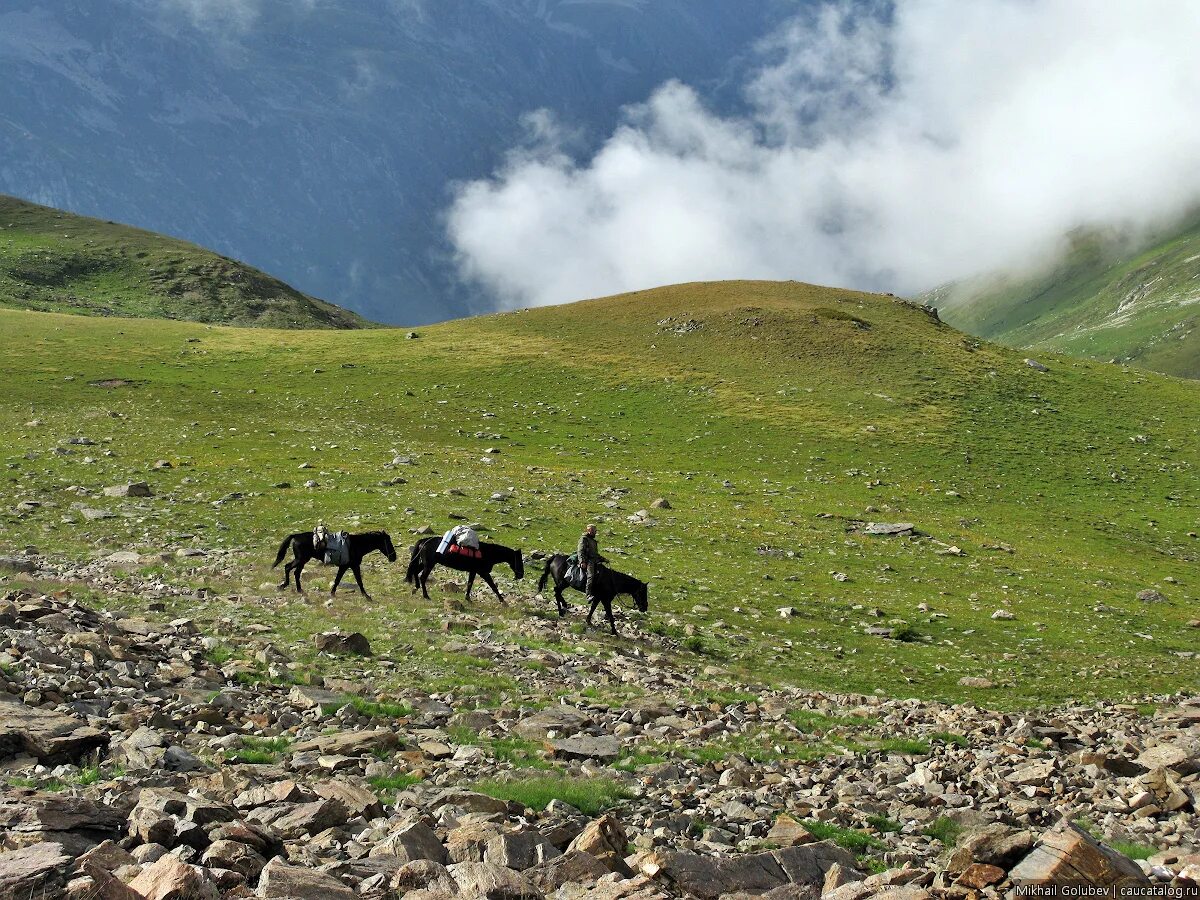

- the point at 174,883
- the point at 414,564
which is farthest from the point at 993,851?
the point at 414,564

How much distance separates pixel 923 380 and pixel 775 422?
17740mm

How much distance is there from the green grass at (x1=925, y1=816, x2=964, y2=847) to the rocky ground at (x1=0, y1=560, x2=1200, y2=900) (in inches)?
1.5

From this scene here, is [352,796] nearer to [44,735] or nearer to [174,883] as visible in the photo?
[174,883]

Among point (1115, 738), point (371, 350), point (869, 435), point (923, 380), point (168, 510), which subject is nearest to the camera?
point (1115, 738)

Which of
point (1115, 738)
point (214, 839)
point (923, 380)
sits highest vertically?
point (923, 380)

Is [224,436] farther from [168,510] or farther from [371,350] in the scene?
[371,350]

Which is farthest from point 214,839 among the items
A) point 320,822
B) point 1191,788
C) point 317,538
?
point 317,538

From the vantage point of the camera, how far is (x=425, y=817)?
9320mm

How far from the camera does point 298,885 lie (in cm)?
729

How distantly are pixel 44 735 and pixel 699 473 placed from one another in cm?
3985

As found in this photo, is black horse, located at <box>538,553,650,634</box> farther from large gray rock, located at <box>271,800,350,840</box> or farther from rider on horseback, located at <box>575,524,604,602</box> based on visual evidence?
large gray rock, located at <box>271,800,350,840</box>

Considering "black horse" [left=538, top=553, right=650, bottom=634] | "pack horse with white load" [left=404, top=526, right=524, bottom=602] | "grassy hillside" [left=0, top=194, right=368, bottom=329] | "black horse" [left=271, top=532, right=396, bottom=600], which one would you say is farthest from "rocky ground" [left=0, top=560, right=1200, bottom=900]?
"grassy hillside" [left=0, top=194, right=368, bottom=329]

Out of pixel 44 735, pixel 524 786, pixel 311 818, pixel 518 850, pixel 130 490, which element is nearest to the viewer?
pixel 518 850

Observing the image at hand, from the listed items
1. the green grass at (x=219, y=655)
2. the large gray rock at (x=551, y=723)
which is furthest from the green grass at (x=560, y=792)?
the green grass at (x=219, y=655)
